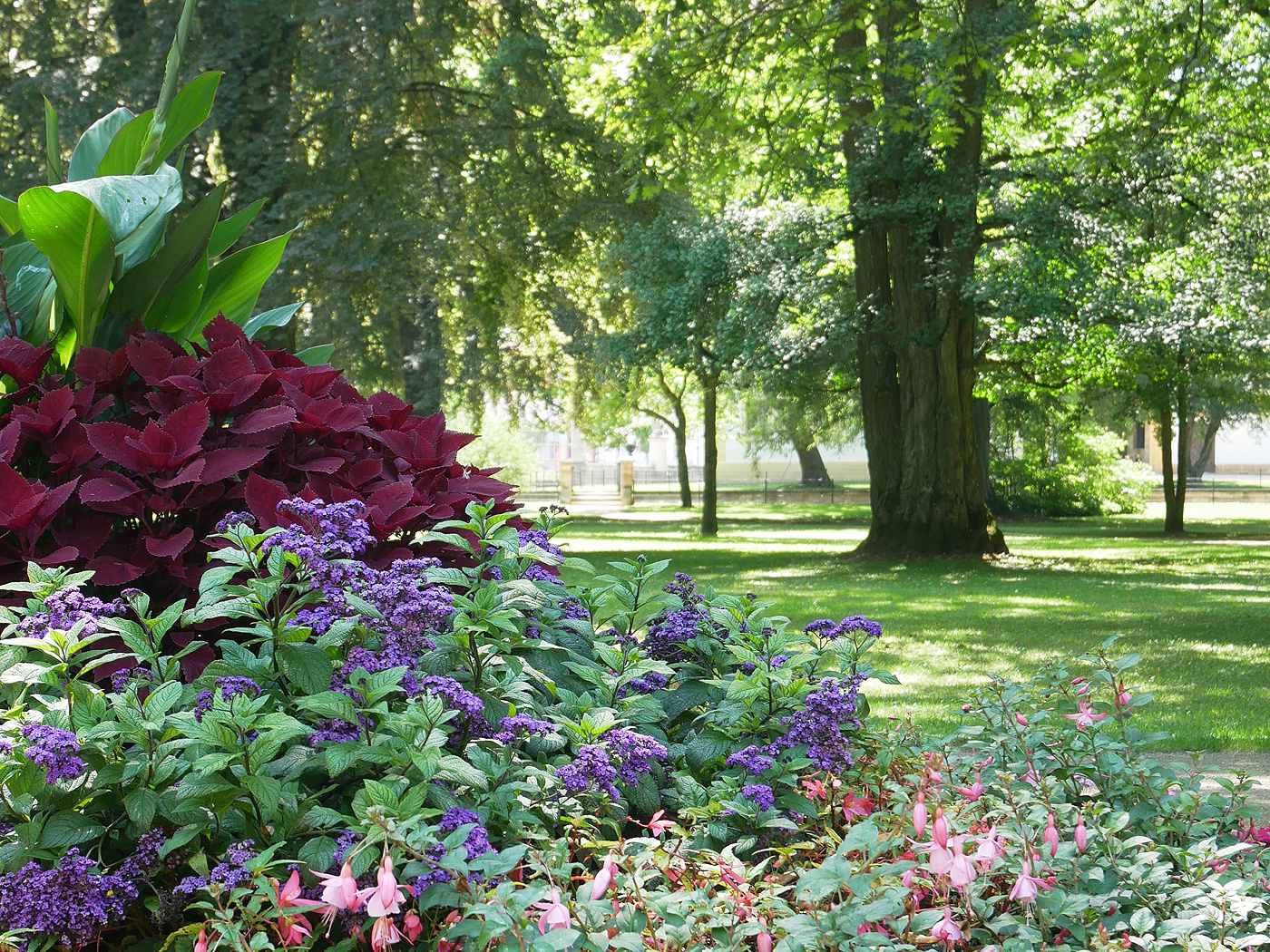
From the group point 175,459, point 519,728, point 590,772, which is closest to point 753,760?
point 590,772

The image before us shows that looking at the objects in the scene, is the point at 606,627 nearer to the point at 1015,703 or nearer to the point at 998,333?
the point at 1015,703

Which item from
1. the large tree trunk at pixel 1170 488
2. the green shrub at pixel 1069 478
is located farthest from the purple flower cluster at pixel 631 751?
the green shrub at pixel 1069 478

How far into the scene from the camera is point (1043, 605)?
413 inches

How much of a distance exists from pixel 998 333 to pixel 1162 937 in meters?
16.6

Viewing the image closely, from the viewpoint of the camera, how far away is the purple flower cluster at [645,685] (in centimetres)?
240

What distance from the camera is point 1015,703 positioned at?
2.73 meters

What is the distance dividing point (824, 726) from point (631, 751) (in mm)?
459

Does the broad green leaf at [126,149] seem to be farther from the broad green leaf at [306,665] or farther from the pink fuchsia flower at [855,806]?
the pink fuchsia flower at [855,806]

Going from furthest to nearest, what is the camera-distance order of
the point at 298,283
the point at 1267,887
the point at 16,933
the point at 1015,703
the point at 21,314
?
the point at 298,283 → the point at 21,314 → the point at 1015,703 → the point at 1267,887 → the point at 16,933

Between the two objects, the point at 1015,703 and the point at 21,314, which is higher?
the point at 21,314

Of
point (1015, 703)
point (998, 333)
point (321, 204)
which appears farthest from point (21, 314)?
point (998, 333)

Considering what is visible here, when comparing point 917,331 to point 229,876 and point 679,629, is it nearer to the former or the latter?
point 679,629

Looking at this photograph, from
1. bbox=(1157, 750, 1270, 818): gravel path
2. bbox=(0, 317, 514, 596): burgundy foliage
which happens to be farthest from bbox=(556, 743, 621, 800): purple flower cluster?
Result: bbox=(1157, 750, 1270, 818): gravel path

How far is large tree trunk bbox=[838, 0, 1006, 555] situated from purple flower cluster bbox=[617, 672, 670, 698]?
11.8 m
